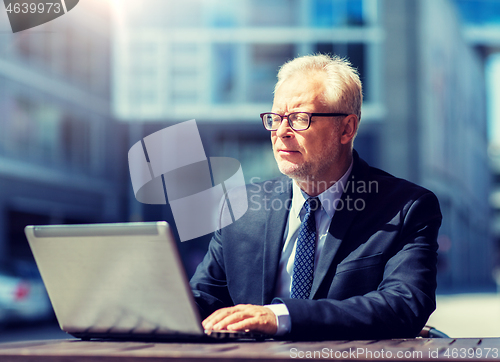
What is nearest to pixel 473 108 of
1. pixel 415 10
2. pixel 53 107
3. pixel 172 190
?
pixel 415 10

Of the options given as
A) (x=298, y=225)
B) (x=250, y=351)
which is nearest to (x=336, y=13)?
(x=298, y=225)

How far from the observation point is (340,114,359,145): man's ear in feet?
8.51

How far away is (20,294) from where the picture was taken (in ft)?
42.5

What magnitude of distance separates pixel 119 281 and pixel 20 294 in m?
12.3

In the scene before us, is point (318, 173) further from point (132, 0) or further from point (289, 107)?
point (132, 0)

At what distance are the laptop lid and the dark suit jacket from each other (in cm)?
38

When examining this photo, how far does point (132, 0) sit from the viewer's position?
83.9 ft

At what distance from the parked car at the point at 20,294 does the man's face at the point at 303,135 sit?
11.3m

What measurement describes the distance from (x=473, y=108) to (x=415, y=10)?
68.0ft

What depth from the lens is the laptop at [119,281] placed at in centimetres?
145
